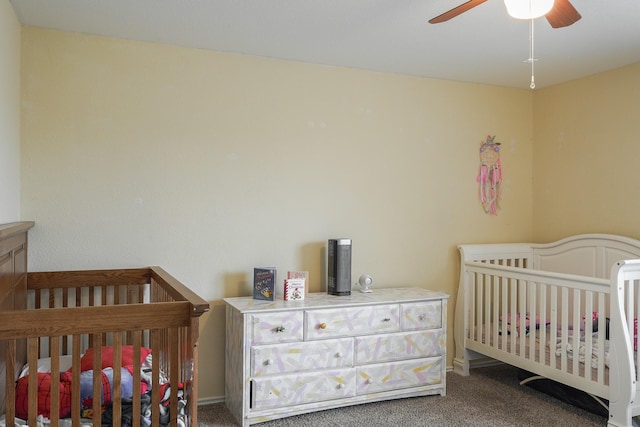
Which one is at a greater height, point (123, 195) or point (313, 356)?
point (123, 195)

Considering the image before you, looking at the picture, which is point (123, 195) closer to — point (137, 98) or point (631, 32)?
point (137, 98)

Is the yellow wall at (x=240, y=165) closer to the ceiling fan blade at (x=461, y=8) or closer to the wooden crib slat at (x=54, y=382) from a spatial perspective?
the wooden crib slat at (x=54, y=382)

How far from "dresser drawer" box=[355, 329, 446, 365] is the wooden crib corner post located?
1.54 ft

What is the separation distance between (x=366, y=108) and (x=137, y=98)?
1482 mm

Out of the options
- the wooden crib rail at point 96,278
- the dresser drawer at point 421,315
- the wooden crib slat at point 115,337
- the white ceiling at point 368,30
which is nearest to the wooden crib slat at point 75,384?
the wooden crib slat at point 115,337

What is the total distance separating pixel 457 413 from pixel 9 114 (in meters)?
2.84

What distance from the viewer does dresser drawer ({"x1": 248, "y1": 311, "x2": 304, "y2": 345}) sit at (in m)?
2.90

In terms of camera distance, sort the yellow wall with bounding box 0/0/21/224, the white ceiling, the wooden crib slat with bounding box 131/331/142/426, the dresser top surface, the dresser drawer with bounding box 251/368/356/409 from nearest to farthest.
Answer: the wooden crib slat with bounding box 131/331/142/426, the yellow wall with bounding box 0/0/21/224, the white ceiling, the dresser drawer with bounding box 251/368/356/409, the dresser top surface

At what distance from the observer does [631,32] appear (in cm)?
285

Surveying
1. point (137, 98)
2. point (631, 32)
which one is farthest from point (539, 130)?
point (137, 98)

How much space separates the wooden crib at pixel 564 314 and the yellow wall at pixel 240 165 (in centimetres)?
20

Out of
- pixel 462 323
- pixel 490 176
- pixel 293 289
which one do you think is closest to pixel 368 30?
pixel 293 289

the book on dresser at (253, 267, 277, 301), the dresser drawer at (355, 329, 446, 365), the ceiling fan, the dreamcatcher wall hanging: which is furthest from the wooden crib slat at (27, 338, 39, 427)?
the dreamcatcher wall hanging

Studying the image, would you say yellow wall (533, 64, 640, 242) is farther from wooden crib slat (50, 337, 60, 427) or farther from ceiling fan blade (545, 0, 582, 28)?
wooden crib slat (50, 337, 60, 427)
